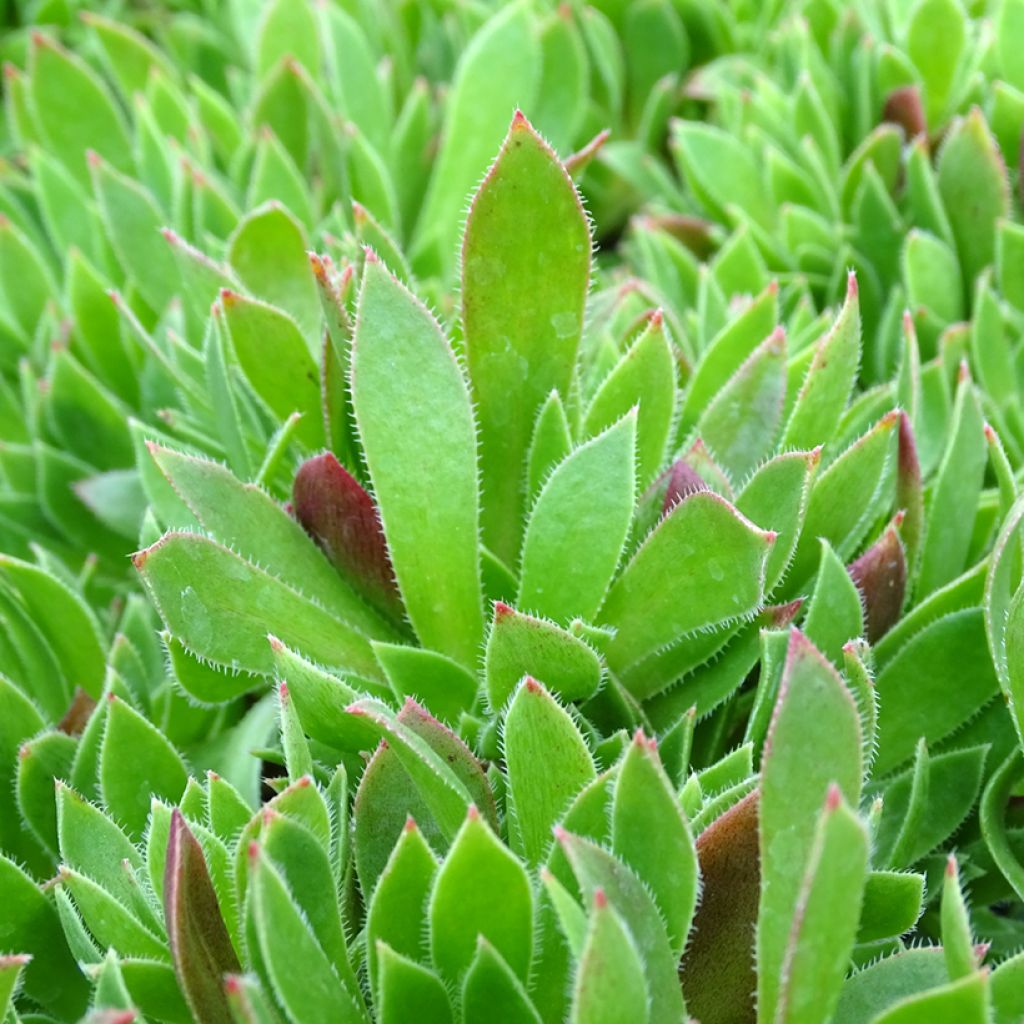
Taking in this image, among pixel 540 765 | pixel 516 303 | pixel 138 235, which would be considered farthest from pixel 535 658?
pixel 138 235

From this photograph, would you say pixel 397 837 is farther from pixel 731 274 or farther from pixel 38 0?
pixel 38 0

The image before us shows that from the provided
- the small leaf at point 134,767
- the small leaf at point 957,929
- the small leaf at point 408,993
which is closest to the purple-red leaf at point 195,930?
the small leaf at point 408,993

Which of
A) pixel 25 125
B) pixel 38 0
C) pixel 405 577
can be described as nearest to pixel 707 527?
pixel 405 577

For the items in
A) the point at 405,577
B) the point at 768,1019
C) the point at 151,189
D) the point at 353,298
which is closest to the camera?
the point at 768,1019

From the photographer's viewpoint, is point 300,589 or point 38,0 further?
point 38,0

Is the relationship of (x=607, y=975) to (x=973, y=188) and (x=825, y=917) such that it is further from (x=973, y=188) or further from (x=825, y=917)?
(x=973, y=188)

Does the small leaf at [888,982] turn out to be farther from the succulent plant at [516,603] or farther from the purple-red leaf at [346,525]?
the purple-red leaf at [346,525]

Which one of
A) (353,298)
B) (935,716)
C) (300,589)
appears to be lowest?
(935,716)

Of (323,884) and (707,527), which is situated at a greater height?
(707,527)
